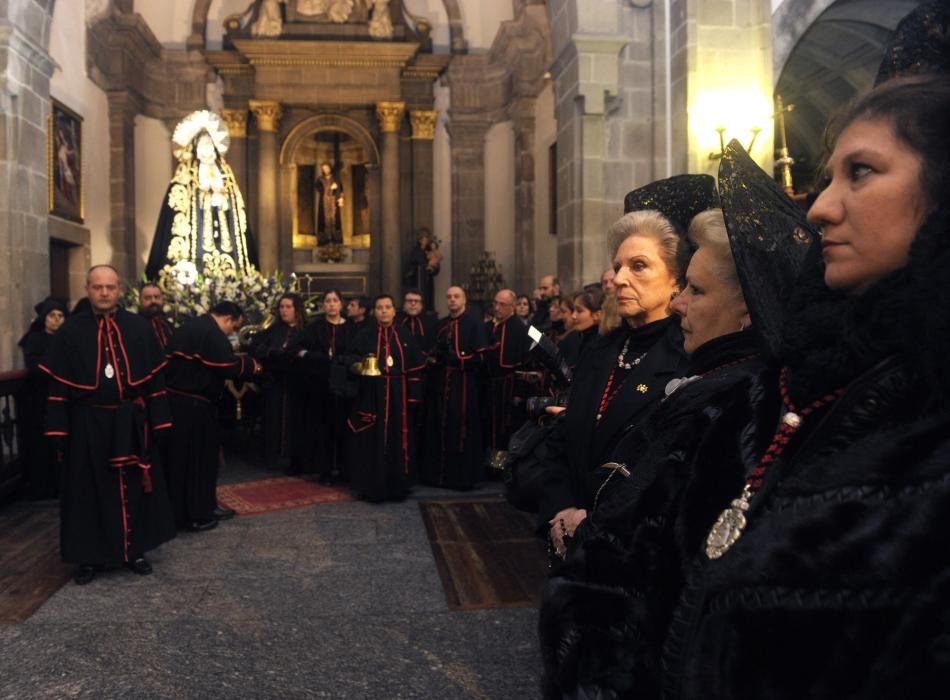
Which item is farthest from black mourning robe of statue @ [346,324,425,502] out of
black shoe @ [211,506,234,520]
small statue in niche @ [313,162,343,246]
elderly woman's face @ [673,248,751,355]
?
small statue in niche @ [313,162,343,246]

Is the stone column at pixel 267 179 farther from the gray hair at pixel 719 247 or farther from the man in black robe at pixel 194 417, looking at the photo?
the gray hair at pixel 719 247

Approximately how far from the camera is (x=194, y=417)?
21.2ft

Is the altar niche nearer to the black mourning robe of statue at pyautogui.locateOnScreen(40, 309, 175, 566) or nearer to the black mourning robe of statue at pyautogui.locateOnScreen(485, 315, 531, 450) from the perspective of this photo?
the black mourning robe of statue at pyautogui.locateOnScreen(485, 315, 531, 450)

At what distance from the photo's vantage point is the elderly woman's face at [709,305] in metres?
1.81

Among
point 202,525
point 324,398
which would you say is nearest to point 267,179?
point 324,398

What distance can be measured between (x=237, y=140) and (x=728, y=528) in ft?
52.8

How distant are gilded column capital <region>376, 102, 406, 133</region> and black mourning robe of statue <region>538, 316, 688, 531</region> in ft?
45.9

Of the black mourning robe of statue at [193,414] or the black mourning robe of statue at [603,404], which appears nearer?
the black mourning robe of statue at [603,404]

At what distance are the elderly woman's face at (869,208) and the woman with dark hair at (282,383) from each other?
25.6 ft

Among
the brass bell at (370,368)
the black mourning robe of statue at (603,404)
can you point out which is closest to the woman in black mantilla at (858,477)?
the black mourning robe of statue at (603,404)

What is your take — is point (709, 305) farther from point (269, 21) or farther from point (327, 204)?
point (269, 21)

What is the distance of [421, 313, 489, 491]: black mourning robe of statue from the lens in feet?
26.8

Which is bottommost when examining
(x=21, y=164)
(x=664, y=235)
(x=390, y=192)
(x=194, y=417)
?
(x=194, y=417)

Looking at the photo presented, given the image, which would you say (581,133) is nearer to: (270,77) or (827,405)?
(827,405)
